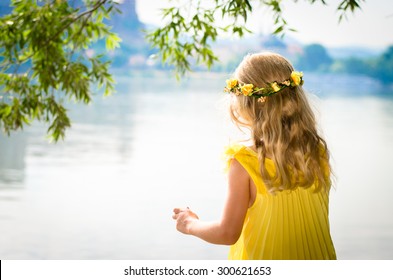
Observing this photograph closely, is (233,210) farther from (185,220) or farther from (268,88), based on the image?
(268,88)

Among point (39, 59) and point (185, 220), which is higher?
point (39, 59)

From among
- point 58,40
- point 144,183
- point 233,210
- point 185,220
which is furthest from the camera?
point 144,183

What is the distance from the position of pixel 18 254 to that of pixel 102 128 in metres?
5.63

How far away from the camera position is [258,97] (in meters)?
1.80

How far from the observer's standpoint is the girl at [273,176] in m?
1.73

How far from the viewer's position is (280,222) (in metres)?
1.76

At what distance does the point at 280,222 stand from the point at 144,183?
17.8 ft

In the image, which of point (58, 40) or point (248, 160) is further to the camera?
point (58, 40)

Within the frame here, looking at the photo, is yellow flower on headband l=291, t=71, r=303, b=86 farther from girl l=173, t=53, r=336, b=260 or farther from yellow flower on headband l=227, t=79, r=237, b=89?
yellow flower on headband l=227, t=79, r=237, b=89

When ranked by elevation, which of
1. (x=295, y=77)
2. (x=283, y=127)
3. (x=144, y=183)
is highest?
(x=295, y=77)

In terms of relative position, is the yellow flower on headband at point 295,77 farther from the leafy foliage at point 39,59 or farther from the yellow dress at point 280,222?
the leafy foliage at point 39,59

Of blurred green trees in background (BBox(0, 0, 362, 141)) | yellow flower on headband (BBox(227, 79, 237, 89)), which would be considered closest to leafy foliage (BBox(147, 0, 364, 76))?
blurred green trees in background (BBox(0, 0, 362, 141))

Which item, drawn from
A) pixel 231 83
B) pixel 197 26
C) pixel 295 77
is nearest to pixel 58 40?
pixel 197 26

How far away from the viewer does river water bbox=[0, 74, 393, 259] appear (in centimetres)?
501
